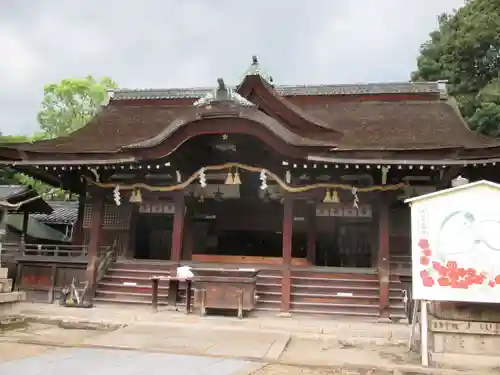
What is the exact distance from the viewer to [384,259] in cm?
1143

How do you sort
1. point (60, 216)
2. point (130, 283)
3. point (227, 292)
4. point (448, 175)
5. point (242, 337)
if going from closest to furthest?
point (242, 337)
point (227, 292)
point (448, 175)
point (130, 283)
point (60, 216)

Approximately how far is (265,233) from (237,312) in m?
5.62

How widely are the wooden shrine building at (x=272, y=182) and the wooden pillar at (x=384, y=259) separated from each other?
29 millimetres

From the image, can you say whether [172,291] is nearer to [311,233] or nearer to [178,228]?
[178,228]

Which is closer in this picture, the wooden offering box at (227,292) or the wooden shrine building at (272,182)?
the wooden offering box at (227,292)

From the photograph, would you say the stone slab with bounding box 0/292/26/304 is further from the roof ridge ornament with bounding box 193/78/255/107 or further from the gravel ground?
the roof ridge ornament with bounding box 193/78/255/107

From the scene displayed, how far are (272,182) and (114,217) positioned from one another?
557cm

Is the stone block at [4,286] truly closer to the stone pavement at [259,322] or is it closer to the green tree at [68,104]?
the stone pavement at [259,322]

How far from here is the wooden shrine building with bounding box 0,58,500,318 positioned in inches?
452

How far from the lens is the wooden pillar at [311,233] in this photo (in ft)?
45.8

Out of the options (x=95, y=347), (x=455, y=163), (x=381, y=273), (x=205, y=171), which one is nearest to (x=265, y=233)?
(x=205, y=171)

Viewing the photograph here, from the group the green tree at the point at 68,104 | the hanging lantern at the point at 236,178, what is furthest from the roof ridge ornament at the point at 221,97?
the green tree at the point at 68,104

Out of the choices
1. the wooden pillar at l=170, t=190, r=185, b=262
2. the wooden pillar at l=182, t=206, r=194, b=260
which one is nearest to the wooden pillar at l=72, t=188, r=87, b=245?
the wooden pillar at l=182, t=206, r=194, b=260

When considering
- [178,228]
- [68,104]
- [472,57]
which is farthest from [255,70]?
[68,104]
